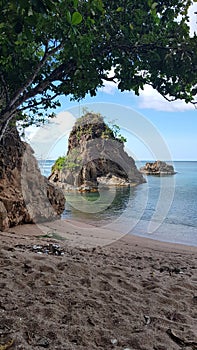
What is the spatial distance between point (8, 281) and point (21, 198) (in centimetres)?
564

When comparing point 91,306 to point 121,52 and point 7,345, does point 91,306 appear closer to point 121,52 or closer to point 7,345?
point 7,345

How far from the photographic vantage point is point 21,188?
899 cm

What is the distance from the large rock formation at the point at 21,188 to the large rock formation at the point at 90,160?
1896 centimetres

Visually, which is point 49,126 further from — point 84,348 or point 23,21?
point 84,348

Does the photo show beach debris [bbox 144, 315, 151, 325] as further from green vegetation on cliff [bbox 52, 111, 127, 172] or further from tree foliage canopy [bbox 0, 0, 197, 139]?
green vegetation on cliff [bbox 52, 111, 127, 172]

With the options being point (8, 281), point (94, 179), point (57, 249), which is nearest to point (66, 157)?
point (94, 179)

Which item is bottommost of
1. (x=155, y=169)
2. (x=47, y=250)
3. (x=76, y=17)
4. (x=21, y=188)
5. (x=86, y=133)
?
(x=47, y=250)

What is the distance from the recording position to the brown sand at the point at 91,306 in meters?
2.19

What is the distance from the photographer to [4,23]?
2.42 meters

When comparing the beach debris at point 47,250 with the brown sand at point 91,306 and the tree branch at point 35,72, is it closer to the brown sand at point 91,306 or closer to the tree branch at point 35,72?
the brown sand at point 91,306

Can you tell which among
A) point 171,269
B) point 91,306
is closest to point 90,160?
point 171,269

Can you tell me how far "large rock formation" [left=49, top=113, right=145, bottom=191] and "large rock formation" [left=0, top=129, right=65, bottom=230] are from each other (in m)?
19.0

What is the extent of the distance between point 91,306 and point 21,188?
6.72m

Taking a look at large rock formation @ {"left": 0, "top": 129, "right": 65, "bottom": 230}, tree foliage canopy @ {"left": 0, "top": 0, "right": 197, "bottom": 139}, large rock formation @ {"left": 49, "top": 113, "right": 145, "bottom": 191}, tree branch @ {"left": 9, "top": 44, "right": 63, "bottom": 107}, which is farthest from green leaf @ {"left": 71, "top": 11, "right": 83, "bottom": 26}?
large rock formation @ {"left": 49, "top": 113, "right": 145, "bottom": 191}
